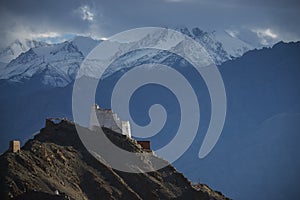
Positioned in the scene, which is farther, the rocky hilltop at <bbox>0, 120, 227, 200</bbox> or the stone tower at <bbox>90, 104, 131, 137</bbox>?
the stone tower at <bbox>90, 104, 131, 137</bbox>

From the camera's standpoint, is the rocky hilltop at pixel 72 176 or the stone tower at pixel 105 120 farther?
the stone tower at pixel 105 120

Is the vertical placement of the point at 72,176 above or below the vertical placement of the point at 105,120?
below

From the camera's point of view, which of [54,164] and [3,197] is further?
[54,164]

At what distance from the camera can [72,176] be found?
89312mm

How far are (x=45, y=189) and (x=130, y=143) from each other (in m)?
23.2

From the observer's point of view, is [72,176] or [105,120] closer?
[72,176]

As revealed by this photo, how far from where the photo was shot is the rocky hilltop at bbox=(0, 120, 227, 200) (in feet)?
264

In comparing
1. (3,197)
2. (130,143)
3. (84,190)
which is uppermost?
(130,143)

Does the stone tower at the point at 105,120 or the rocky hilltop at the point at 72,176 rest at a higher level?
the stone tower at the point at 105,120

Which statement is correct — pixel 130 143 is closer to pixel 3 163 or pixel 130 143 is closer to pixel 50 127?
pixel 50 127

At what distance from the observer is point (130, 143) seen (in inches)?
3986

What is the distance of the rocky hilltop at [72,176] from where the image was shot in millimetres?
80500

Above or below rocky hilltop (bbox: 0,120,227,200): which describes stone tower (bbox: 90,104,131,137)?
above

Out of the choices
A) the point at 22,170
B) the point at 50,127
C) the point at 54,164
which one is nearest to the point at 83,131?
the point at 50,127
